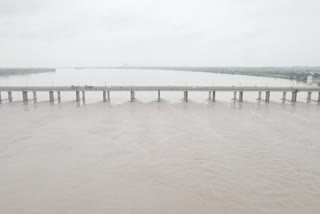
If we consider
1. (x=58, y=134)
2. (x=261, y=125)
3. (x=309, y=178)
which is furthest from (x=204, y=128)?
(x=58, y=134)

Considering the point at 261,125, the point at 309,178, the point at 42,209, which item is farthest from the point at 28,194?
the point at 261,125

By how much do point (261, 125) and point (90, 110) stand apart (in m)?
22.5

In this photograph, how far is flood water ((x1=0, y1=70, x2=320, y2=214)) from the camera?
1059 centimetres

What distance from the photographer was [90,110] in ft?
114

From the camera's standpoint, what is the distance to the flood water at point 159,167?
1059 cm

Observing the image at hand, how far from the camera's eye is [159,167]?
1430 centimetres

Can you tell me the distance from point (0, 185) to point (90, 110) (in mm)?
23164

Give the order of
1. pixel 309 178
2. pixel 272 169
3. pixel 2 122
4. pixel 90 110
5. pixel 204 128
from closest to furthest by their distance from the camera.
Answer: pixel 309 178
pixel 272 169
pixel 204 128
pixel 2 122
pixel 90 110

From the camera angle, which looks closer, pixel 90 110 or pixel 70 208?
pixel 70 208

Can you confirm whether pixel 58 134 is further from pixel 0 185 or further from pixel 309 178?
pixel 309 178

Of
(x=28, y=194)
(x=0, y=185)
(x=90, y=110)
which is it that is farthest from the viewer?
(x=90, y=110)

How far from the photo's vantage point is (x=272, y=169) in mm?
13977

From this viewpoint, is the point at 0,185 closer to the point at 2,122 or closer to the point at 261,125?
the point at 2,122

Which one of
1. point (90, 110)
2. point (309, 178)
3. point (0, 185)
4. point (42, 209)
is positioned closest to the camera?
point (42, 209)
